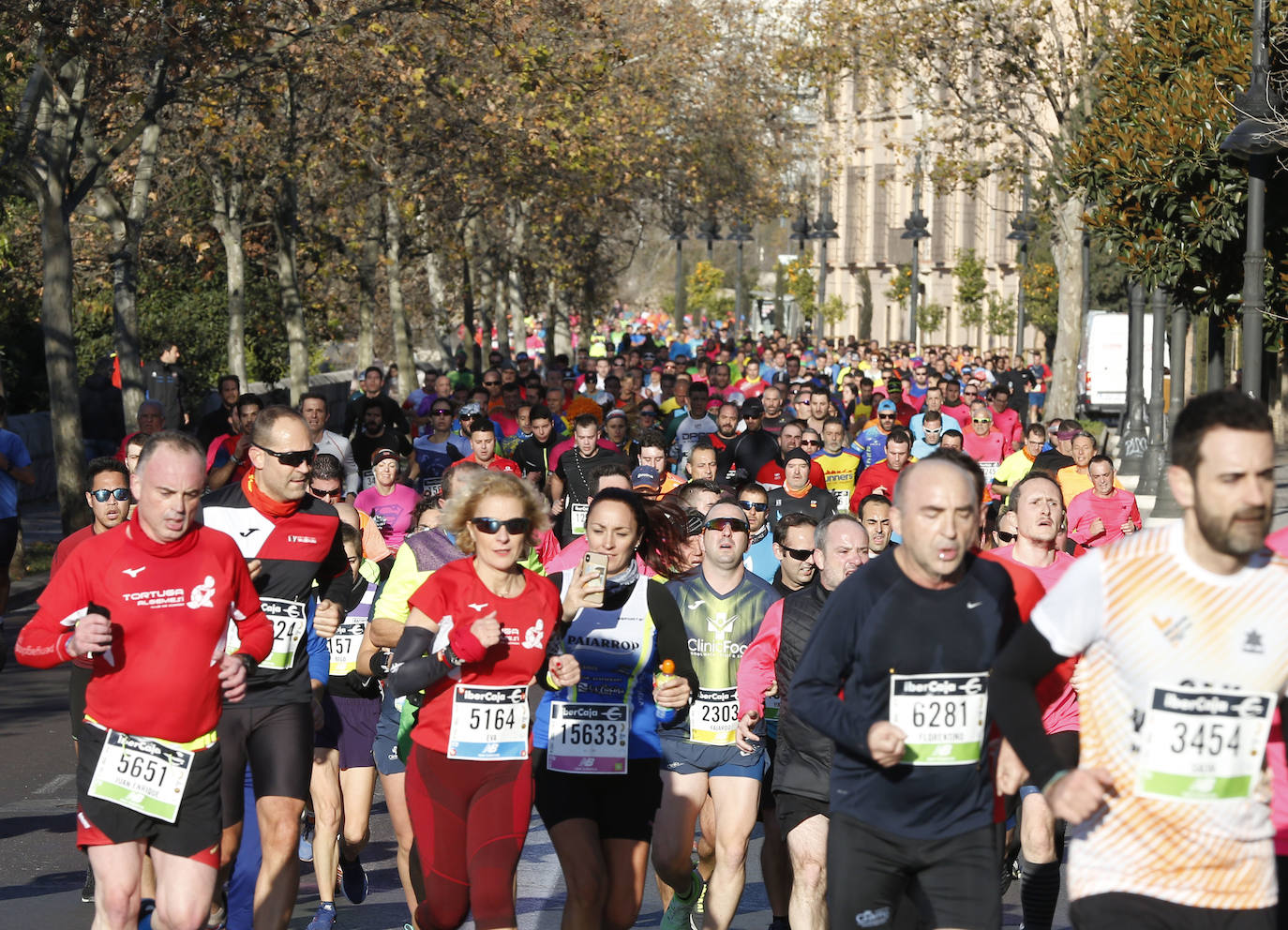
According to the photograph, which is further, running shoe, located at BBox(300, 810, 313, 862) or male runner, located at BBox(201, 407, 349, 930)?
running shoe, located at BBox(300, 810, 313, 862)

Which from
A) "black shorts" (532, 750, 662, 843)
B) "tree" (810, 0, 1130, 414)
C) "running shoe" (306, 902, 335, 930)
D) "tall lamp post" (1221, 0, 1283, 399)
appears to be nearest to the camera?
"black shorts" (532, 750, 662, 843)

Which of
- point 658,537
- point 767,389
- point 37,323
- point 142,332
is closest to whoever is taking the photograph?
point 658,537

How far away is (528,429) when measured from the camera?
17.7m

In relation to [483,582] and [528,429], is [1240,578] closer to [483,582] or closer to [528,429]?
[483,582]

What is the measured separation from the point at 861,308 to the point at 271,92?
72.7 m

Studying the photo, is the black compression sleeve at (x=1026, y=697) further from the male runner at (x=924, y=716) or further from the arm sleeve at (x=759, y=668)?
the arm sleeve at (x=759, y=668)

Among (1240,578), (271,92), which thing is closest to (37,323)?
(271,92)

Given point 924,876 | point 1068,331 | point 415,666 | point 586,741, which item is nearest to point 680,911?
point 586,741

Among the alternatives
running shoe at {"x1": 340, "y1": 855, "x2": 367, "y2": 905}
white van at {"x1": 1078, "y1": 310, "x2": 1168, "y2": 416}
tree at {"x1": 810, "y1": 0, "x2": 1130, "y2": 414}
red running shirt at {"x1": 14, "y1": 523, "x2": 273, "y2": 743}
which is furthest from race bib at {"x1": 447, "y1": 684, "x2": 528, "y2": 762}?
white van at {"x1": 1078, "y1": 310, "x2": 1168, "y2": 416}

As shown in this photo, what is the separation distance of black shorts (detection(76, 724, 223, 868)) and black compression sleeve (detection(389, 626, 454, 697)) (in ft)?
1.92

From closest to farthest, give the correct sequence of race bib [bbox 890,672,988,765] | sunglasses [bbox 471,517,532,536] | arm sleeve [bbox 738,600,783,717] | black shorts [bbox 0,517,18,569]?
race bib [bbox 890,672,988,765], sunglasses [bbox 471,517,532,536], arm sleeve [bbox 738,600,783,717], black shorts [bbox 0,517,18,569]

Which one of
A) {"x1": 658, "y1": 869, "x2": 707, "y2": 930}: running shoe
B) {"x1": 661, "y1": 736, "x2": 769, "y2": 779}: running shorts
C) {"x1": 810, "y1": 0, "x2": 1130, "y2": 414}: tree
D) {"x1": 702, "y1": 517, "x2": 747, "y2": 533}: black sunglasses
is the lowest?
{"x1": 658, "y1": 869, "x2": 707, "y2": 930}: running shoe

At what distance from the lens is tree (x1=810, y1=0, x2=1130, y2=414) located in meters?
31.2

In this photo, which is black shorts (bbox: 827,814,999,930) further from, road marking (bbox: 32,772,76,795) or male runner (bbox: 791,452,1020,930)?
road marking (bbox: 32,772,76,795)
